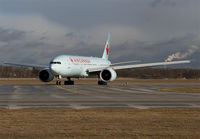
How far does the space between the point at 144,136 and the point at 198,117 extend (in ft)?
16.2

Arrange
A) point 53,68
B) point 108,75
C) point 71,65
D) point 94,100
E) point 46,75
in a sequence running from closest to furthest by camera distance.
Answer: point 94,100 → point 53,68 → point 71,65 → point 108,75 → point 46,75

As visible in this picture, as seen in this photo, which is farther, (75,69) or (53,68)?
(75,69)

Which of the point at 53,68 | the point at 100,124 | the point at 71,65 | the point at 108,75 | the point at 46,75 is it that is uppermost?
the point at 71,65

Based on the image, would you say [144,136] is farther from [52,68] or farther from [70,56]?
[70,56]

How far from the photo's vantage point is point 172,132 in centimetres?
1030

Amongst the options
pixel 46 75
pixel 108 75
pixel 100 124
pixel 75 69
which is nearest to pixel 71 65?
pixel 75 69

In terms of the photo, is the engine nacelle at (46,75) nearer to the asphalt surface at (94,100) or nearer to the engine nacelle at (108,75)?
the engine nacelle at (108,75)

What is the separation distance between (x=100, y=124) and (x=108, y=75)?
38201 mm

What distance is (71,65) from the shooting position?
49.1 meters

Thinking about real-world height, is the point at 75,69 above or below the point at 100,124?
above

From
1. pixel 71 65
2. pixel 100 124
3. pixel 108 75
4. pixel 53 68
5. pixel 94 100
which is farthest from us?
pixel 108 75

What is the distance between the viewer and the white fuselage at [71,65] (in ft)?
153

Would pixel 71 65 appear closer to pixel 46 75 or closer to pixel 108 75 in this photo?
pixel 46 75

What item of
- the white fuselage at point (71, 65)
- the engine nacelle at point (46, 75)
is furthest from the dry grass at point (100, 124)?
the engine nacelle at point (46, 75)
